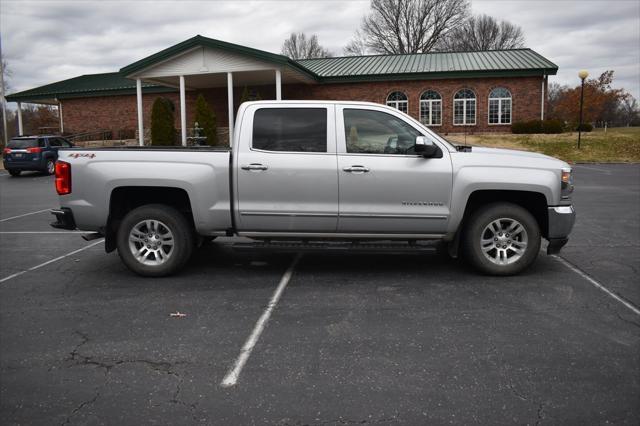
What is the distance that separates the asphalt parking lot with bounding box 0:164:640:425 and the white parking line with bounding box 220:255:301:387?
0.04 meters

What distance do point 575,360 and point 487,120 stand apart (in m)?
30.1

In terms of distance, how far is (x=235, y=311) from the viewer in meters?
5.30

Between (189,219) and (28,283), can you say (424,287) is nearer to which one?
(189,219)

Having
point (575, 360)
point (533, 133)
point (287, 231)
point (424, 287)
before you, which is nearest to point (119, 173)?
point (287, 231)

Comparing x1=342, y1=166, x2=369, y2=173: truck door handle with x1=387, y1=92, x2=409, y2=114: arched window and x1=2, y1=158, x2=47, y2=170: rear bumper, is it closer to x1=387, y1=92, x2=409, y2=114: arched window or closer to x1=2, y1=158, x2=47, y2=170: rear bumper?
x1=2, y1=158, x2=47, y2=170: rear bumper

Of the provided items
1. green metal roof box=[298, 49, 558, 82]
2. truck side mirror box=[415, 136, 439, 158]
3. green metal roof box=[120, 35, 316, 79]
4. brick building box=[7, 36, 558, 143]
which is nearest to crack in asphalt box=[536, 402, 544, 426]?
truck side mirror box=[415, 136, 439, 158]

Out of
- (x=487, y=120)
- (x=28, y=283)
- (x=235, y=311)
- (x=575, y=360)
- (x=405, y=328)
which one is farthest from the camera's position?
(x=487, y=120)

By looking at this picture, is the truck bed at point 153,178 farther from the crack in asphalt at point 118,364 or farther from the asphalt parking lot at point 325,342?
the crack in asphalt at point 118,364

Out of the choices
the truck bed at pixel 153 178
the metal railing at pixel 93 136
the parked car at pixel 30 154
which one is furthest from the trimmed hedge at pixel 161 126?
the truck bed at pixel 153 178

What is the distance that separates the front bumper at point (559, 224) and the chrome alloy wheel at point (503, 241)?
0.29 meters

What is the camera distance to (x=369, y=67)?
34125mm

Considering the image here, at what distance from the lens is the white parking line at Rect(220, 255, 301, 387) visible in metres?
3.86

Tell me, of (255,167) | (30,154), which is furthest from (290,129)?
(30,154)

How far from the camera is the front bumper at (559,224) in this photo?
626 centimetres
